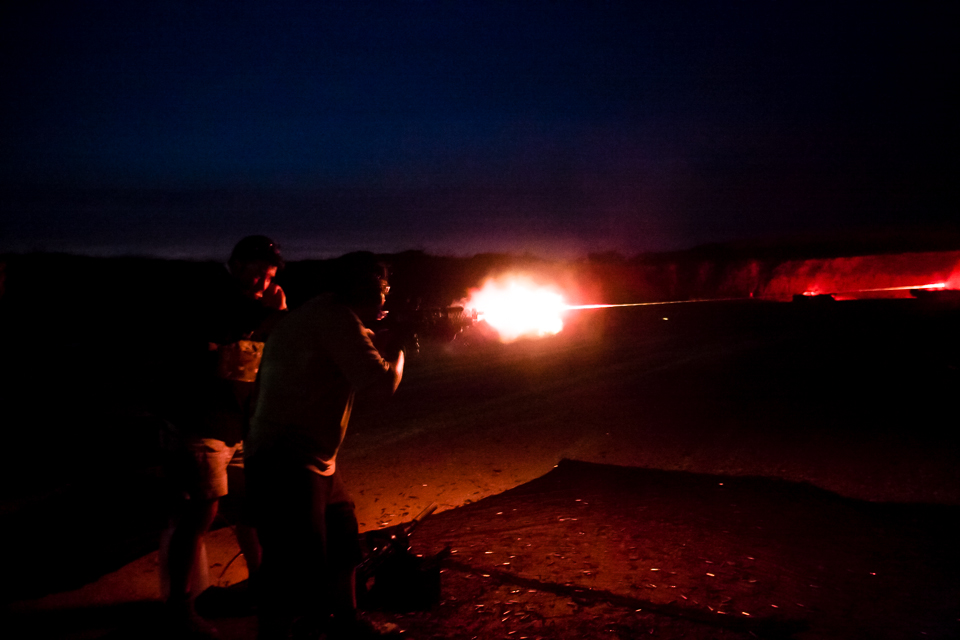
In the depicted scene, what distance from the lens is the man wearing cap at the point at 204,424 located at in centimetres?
313

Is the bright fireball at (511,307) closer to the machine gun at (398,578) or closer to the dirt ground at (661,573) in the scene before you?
the dirt ground at (661,573)

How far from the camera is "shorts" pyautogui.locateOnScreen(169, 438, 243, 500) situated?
315 centimetres

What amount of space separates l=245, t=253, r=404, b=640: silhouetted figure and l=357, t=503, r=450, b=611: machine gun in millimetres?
729

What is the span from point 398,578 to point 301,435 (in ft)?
4.33

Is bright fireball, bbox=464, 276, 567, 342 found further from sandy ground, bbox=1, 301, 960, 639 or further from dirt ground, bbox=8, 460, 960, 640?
dirt ground, bbox=8, 460, 960, 640

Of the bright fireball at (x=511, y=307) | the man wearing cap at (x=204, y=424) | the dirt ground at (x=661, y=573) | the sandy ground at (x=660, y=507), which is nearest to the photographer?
the man wearing cap at (x=204, y=424)

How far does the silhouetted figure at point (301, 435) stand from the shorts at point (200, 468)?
0.58 m

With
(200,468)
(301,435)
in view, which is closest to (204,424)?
(200,468)

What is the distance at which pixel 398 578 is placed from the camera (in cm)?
346

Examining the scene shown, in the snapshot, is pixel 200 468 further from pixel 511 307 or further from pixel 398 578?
pixel 511 307

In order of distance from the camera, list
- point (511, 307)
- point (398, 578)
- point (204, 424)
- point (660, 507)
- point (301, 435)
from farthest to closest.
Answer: point (511, 307) < point (660, 507) < point (398, 578) < point (204, 424) < point (301, 435)

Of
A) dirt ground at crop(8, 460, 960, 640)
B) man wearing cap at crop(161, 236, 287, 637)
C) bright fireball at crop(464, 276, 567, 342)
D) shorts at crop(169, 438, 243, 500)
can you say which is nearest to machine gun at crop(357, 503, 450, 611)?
dirt ground at crop(8, 460, 960, 640)

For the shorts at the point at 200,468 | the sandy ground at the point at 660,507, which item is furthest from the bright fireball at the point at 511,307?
the shorts at the point at 200,468

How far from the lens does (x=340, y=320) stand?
267 centimetres
